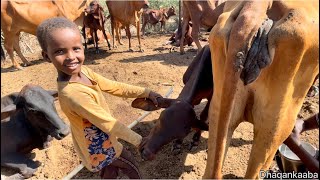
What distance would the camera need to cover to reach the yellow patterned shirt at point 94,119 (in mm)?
1923

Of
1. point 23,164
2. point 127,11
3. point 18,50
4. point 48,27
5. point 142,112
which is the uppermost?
point 48,27

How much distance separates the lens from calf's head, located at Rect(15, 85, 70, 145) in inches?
114

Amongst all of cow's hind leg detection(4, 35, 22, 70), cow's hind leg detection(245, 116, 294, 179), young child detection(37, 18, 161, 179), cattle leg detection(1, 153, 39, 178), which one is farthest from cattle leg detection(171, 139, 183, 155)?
cow's hind leg detection(4, 35, 22, 70)

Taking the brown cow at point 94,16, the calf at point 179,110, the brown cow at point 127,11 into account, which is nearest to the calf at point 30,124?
the calf at point 179,110

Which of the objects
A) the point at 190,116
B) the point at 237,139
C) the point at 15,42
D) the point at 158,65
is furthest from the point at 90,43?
the point at 190,116

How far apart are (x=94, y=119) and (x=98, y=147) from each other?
1.41 feet

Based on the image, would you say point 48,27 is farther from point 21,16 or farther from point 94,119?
point 21,16

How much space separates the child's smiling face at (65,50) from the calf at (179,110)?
2.15ft

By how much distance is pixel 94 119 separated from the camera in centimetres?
192

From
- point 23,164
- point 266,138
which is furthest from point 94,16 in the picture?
point 266,138

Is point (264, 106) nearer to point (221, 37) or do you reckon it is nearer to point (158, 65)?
point (221, 37)

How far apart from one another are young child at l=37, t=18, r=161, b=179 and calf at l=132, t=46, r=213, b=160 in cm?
9

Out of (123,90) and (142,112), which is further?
(142,112)

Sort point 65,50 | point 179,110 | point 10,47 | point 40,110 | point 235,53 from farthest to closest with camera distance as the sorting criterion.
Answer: point 10,47 < point 40,110 < point 179,110 < point 65,50 < point 235,53
